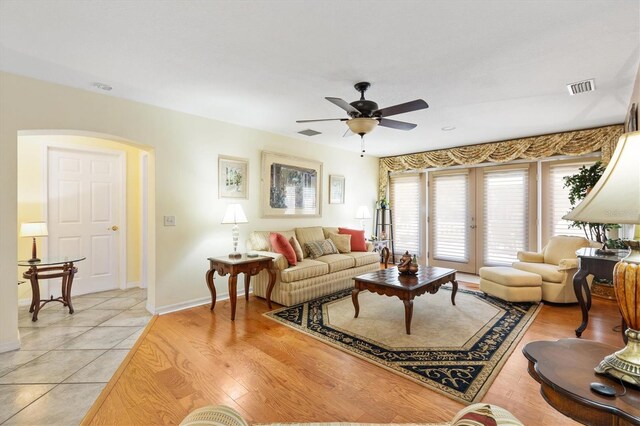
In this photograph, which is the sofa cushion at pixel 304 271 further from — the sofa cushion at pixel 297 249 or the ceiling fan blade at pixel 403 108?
the ceiling fan blade at pixel 403 108

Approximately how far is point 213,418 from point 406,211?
6.48 meters

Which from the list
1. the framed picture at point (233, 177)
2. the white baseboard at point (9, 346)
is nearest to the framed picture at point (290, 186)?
the framed picture at point (233, 177)

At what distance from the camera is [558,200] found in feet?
16.4

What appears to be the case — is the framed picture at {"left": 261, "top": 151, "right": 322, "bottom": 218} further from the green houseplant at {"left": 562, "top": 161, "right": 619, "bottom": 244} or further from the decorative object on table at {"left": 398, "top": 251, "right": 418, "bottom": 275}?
the green houseplant at {"left": 562, "top": 161, "right": 619, "bottom": 244}

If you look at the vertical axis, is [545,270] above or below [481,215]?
below

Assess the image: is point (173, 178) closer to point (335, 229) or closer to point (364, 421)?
point (335, 229)

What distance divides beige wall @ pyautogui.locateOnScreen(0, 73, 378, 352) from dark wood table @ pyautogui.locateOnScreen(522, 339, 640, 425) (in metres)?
3.86

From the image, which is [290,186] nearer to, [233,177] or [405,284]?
[233,177]

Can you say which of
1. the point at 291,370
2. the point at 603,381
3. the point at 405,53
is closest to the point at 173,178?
the point at 291,370

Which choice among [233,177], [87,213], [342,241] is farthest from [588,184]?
[87,213]

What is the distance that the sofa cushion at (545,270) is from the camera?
3.96m

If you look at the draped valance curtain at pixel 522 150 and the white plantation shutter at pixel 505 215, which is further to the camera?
the white plantation shutter at pixel 505 215

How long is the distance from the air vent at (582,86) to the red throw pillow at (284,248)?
3665 mm

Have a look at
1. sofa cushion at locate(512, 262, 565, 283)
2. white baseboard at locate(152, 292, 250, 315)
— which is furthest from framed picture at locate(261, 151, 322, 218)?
sofa cushion at locate(512, 262, 565, 283)
